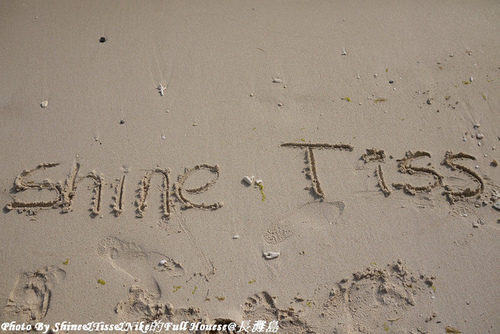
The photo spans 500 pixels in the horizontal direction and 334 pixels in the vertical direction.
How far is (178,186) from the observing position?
277cm

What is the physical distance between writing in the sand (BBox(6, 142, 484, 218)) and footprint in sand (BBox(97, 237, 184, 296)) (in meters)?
0.23

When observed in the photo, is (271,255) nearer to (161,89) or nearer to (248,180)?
(248,180)

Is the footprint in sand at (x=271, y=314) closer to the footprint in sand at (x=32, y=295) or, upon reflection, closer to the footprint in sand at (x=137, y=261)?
the footprint in sand at (x=137, y=261)

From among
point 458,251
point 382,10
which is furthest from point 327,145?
Answer: point 382,10

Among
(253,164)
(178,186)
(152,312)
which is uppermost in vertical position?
(253,164)

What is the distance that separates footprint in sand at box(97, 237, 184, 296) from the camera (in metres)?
2.48

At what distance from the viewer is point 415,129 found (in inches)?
118

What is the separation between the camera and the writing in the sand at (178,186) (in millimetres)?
2721

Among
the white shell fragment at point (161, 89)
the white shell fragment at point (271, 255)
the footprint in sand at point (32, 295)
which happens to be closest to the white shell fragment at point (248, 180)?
the white shell fragment at point (271, 255)

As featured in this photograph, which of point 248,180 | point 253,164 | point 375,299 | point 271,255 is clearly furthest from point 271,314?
point 253,164

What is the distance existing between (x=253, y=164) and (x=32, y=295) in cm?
174

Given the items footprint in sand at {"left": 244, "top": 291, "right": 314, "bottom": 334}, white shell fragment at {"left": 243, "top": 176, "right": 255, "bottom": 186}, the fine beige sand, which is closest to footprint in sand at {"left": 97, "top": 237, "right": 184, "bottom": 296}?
the fine beige sand

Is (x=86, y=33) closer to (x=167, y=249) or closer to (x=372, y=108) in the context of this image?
(x=167, y=249)

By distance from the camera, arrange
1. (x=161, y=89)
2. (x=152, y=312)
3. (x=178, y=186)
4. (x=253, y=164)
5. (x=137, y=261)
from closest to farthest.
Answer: (x=152, y=312) → (x=137, y=261) → (x=178, y=186) → (x=253, y=164) → (x=161, y=89)
